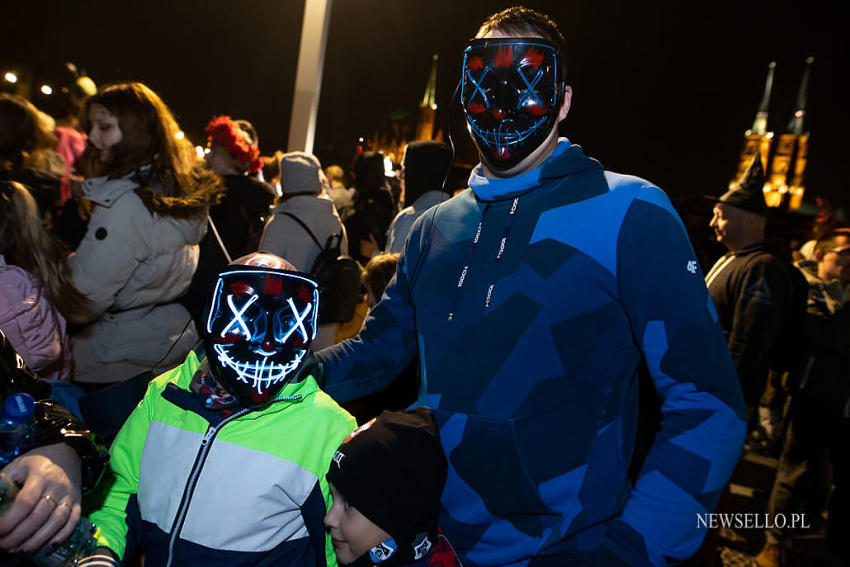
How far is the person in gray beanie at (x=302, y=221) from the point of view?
3.87 m

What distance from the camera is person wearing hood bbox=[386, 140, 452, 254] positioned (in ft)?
12.1

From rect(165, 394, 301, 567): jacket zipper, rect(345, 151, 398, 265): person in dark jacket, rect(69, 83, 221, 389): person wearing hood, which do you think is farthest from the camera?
rect(345, 151, 398, 265): person in dark jacket

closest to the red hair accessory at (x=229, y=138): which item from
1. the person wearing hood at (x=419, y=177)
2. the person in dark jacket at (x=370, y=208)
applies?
the person in dark jacket at (x=370, y=208)

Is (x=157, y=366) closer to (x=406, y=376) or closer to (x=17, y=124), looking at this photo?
(x=406, y=376)

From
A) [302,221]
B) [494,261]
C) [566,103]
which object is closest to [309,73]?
[302,221]

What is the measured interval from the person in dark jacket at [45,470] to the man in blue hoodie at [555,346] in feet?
2.92

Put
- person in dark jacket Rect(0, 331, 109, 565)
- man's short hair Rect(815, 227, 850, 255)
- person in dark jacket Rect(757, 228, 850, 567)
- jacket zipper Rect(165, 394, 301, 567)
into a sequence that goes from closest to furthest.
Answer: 1. person in dark jacket Rect(0, 331, 109, 565)
2. jacket zipper Rect(165, 394, 301, 567)
3. person in dark jacket Rect(757, 228, 850, 567)
4. man's short hair Rect(815, 227, 850, 255)

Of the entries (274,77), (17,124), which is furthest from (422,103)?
(17,124)

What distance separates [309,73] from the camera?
5555mm

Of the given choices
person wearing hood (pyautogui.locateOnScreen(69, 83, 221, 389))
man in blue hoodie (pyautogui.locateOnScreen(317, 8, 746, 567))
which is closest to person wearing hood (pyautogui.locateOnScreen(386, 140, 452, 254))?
person wearing hood (pyautogui.locateOnScreen(69, 83, 221, 389))

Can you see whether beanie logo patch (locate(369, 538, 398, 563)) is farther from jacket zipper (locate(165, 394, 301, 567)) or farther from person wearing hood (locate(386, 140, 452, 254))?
person wearing hood (locate(386, 140, 452, 254))

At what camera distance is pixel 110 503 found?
1.87 metres

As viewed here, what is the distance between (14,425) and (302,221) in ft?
9.05

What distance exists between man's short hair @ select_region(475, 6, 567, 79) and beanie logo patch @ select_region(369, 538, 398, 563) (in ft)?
4.67
